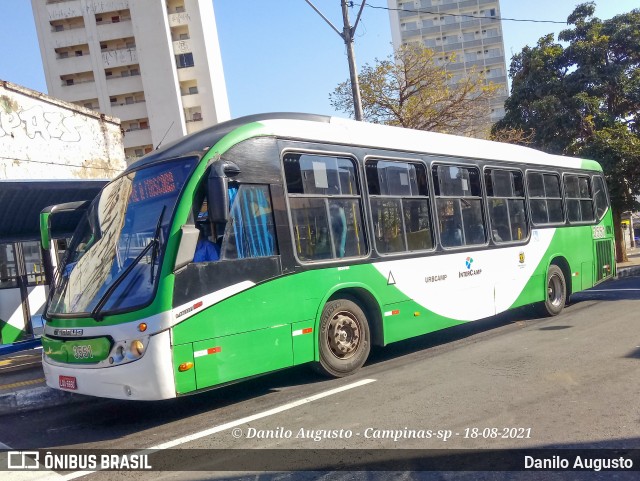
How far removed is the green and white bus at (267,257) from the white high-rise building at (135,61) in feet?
128

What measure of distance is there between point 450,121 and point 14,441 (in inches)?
780

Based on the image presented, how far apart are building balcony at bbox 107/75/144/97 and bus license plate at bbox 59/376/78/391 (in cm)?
4379

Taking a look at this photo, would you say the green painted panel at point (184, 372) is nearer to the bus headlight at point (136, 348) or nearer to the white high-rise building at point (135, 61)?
the bus headlight at point (136, 348)

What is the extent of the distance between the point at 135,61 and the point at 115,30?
2922mm

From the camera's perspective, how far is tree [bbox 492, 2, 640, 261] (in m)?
20.7

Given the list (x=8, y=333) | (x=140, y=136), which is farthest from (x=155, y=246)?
(x=140, y=136)

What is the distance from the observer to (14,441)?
584 cm

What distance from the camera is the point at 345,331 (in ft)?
23.7

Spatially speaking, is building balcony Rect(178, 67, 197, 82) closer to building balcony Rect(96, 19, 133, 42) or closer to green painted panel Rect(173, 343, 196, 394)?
building balcony Rect(96, 19, 133, 42)

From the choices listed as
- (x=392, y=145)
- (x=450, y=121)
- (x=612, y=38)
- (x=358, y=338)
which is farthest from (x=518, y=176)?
(x=612, y=38)

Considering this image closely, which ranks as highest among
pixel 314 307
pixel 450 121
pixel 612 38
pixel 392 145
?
pixel 612 38

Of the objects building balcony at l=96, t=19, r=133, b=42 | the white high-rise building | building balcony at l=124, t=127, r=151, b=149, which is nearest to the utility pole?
the white high-rise building

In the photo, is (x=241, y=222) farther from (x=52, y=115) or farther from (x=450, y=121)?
(x=450, y=121)

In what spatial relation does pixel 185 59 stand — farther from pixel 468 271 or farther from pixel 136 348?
pixel 136 348
